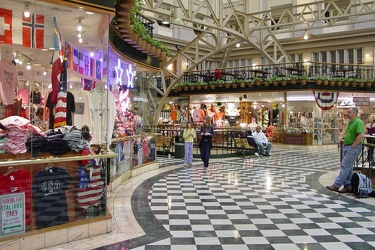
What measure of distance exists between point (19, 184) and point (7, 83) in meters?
1.80

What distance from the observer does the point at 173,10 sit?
43.0 ft

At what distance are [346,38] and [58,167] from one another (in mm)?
23360

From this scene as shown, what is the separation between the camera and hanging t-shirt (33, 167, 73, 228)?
4160 millimetres

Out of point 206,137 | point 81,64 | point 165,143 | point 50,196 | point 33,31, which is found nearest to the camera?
point 50,196

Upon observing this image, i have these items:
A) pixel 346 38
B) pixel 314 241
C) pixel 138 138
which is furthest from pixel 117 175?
pixel 346 38

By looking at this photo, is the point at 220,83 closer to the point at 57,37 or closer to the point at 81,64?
the point at 81,64

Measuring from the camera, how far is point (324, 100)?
2023 cm

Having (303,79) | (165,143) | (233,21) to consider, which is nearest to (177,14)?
(165,143)

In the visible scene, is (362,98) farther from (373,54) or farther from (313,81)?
(373,54)

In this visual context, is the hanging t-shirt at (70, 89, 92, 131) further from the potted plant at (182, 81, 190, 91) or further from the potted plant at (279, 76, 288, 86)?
the potted plant at (182, 81, 190, 91)

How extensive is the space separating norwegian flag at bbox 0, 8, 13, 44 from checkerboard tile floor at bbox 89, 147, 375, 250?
10.4 feet

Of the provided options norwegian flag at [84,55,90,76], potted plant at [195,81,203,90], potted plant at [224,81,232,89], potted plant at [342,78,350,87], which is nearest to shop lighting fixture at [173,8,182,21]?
norwegian flag at [84,55,90,76]

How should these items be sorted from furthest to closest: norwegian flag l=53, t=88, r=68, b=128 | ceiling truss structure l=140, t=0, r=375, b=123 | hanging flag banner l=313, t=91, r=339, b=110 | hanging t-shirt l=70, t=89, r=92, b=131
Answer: hanging flag banner l=313, t=91, r=339, b=110, ceiling truss structure l=140, t=0, r=375, b=123, hanging t-shirt l=70, t=89, r=92, b=131, norwegian flag l=53, t=88, r=68, b=128

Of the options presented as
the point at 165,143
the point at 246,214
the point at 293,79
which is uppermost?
the point at 293,79
